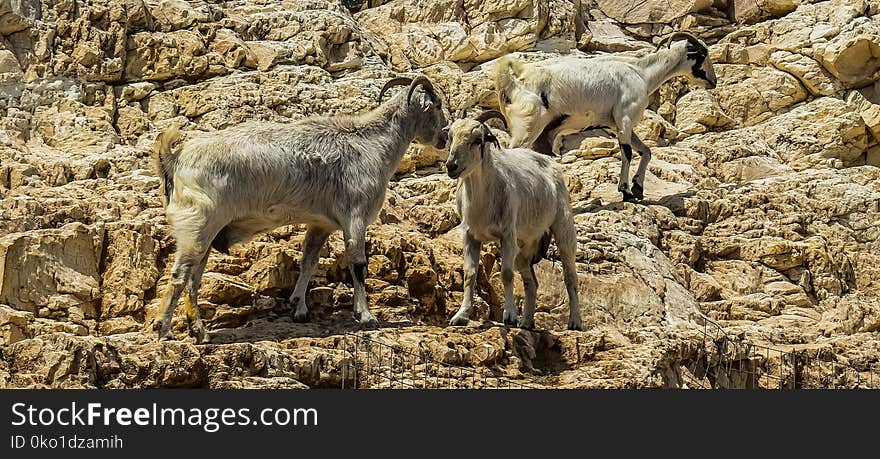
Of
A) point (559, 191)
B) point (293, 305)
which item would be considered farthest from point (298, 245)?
point (559, 191)

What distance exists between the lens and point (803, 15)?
21578mm

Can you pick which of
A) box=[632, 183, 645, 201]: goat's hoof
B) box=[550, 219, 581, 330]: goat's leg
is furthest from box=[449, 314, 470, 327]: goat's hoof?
box=[632, 183, 645, 201]: goat's hoof

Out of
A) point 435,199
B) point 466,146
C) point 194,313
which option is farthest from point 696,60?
point 194,313

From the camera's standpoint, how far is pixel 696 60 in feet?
62.2

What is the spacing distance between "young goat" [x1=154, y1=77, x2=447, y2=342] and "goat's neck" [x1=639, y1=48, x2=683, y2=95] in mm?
5239

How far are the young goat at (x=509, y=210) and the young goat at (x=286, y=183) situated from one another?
0.86 meters

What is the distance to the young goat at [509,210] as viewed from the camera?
12836 mm

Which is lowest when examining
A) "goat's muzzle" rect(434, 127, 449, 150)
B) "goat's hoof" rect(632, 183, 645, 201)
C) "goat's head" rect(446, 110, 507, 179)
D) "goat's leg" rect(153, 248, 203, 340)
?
"goat's hoof" rect(632, 183, 645, 201)

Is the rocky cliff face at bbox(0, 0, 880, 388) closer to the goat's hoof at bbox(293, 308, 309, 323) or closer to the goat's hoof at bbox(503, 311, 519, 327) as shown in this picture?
the goat's hoof at bbox(293, 308, 309, 323)

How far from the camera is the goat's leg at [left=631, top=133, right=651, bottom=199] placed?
56.5 ft

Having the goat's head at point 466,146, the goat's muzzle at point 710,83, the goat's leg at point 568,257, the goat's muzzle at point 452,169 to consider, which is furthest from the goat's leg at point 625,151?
the goat's muzzle at point 452,169

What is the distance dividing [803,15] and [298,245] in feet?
36.4

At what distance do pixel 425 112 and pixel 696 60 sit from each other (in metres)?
6.35

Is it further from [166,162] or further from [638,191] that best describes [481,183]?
[638,191]
